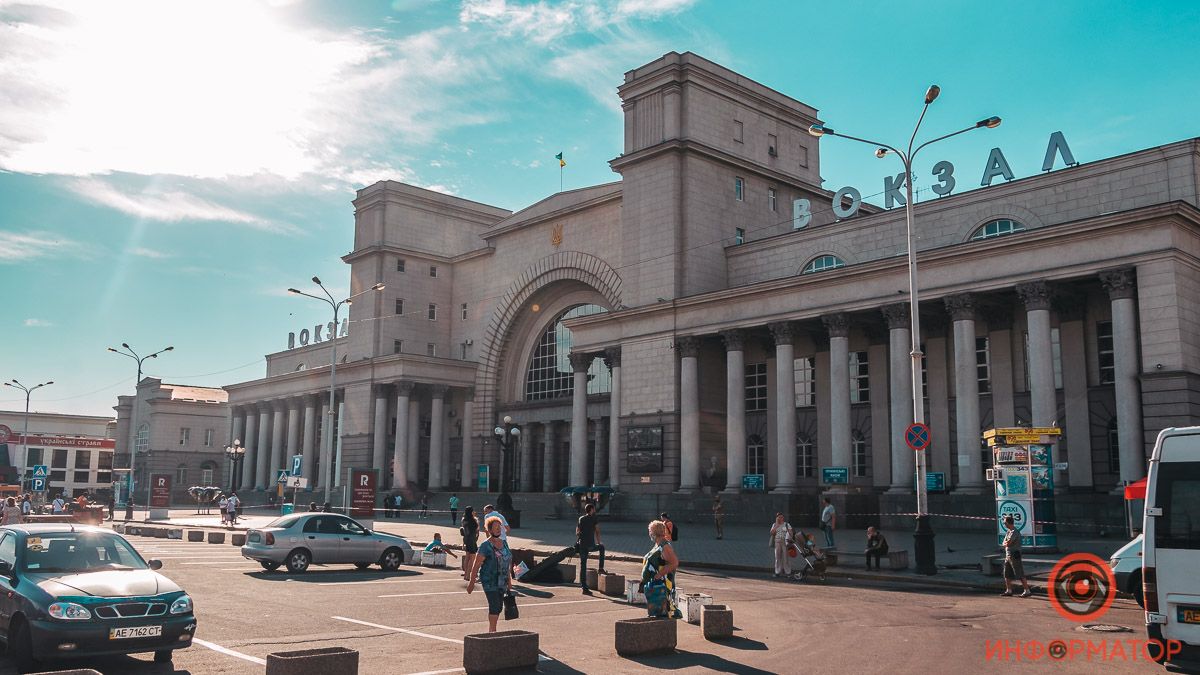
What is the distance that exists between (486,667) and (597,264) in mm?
51063

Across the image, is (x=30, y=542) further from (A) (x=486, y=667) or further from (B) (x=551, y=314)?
(B) (x=551, y=314)

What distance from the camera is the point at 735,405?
47.5m

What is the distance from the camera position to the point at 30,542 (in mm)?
12805

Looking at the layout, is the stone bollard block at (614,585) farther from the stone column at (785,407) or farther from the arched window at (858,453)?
the arched window at (858,453)

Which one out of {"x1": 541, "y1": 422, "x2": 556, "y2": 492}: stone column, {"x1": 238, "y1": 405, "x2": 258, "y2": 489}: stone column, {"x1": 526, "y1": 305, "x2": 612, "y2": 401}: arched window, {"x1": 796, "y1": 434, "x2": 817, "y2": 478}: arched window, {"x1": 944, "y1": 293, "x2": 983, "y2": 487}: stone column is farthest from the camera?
{"x1": 238, "y1": 405, "x2": 258, "y2": 489}: stone column

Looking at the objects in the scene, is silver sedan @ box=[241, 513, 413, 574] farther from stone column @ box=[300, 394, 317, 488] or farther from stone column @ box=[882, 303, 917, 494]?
stone column @ box=[300, 394, 317, 488]

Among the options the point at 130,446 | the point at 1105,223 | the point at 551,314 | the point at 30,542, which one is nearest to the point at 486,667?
the point at 30,542

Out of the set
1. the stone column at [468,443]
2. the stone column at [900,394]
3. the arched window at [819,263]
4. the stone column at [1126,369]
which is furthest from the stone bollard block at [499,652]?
the stone column at [468,443]

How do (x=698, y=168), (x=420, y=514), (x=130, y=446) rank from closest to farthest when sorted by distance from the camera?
(x=698, y=168)
(x=420, y=514)
(x=130, y=446)

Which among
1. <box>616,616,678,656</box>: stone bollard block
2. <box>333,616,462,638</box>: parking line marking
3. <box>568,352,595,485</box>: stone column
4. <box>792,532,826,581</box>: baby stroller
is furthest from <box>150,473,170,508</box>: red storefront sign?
<box>616,616,678,656</box>: stone bollard block

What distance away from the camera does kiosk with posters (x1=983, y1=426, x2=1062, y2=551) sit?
26422 millimetres

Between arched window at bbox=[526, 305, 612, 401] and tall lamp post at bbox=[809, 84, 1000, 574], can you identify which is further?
arched window at bbox=[526, 305, 612, 401]

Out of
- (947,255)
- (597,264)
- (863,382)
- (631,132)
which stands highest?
(631,132)

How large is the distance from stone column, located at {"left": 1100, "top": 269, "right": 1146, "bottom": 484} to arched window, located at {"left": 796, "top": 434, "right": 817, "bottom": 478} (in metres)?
16.6
